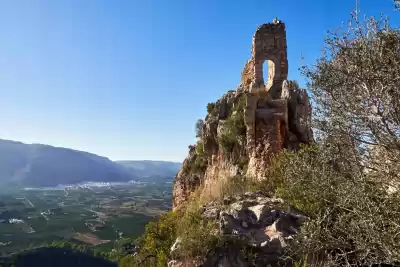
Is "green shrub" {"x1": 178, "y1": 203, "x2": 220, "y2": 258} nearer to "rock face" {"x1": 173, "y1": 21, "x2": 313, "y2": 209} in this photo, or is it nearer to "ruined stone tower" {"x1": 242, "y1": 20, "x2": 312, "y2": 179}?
"rock face" {"x1": 173, "y1": 21, "x2": 313, "y2": 209}

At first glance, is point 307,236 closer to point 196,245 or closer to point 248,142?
point 196,245

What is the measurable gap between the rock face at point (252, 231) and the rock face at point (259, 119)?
364cm

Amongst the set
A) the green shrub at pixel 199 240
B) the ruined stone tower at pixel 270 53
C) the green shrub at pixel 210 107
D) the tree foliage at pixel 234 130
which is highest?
the ruined stone tower at pixel 270 53

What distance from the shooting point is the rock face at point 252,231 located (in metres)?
6.62

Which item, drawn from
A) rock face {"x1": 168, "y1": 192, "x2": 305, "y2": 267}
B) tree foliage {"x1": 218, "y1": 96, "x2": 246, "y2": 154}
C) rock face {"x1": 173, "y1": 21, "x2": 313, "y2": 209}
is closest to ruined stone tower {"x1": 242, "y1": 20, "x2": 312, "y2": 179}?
rock face {"x1": 173, "y1": 21, "x2": 313, "y2": 209}

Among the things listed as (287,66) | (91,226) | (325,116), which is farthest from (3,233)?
(325,116)

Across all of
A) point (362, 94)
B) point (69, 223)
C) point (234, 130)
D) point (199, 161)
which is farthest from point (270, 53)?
point (69, 223)

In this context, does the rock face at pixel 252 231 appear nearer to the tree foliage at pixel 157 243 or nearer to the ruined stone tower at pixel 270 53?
the tree foliage at pixel 157 243

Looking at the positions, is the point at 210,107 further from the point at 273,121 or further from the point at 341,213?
the point at 341,213

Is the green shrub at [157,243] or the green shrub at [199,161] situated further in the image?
the green shrub at [199,161]

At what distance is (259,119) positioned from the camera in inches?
505

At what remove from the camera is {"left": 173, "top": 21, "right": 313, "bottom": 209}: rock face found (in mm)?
12484

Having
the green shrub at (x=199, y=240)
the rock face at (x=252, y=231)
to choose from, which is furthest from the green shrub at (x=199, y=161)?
the green shrub at (x=199, y=240)

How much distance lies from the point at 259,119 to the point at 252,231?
6.38 m
